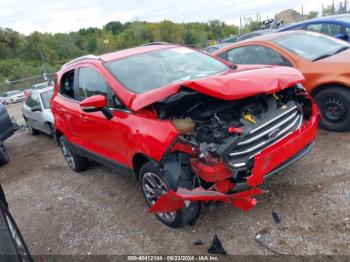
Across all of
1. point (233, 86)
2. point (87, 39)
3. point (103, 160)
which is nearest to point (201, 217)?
point (233, 86)

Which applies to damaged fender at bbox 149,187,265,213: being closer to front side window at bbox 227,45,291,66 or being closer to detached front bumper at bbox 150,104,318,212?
detached front bumper at bbox 150,104,318,212

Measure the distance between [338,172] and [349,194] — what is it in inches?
21.7

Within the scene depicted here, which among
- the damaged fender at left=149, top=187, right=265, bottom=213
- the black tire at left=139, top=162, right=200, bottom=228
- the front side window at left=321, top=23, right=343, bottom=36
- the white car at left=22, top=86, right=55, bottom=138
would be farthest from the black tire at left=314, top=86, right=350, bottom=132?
the white car at left=22, top=86, right=55, bottom=138

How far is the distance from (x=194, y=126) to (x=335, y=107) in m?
2.83

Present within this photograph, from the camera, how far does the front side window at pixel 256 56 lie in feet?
19.2

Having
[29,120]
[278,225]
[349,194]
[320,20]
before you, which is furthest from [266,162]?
[29,120]

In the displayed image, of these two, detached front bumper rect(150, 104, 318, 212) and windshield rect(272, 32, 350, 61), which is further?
windshield rect(272, 32, 350, 61)

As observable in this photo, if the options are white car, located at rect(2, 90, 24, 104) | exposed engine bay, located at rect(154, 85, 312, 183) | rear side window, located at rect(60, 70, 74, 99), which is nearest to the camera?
exposed engine bay, located at rect(154, 85, 312, 183)

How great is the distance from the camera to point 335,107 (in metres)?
5.26

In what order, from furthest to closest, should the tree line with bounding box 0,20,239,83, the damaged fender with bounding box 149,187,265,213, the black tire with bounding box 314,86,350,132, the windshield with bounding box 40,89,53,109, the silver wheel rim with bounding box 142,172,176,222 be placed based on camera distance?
the tree line with bounding box 0,20,239,83 < the windshield with bounding box 40,89,53,109 < the black tire with bounding box 314,86,350,132 < the silver wheel rim with bounding box 142,172,176,222 < the damaged fender with bounding box 149,187,265,213

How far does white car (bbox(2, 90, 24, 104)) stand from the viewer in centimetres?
2644

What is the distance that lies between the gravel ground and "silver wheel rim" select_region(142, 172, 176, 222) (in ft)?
0.52

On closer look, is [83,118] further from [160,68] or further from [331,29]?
[331,29]

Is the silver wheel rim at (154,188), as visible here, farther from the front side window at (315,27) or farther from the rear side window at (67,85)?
the front side window at (315,27)
